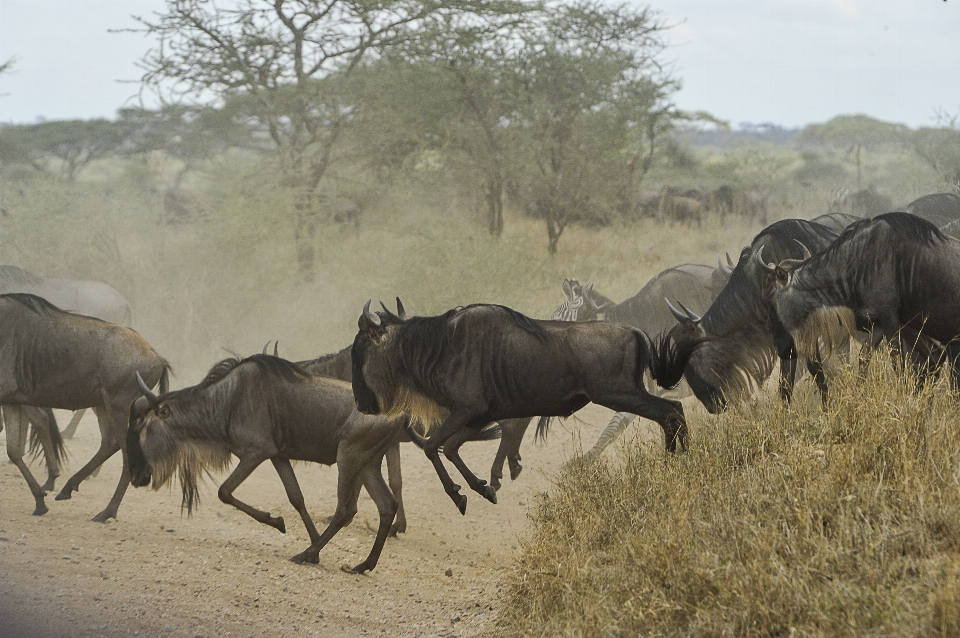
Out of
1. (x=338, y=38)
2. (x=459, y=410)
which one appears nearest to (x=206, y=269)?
(x=338, y=38)

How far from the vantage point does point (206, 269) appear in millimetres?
14609

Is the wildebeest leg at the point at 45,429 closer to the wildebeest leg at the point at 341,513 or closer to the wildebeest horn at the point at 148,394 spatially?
the wildebeest horn at the point at 148,394

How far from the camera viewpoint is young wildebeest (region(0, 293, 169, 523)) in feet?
22.1

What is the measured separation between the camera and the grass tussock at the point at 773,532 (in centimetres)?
340

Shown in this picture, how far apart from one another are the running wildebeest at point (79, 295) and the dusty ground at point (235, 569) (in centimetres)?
314

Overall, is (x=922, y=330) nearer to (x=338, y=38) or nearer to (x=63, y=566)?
(x=63, y=566)

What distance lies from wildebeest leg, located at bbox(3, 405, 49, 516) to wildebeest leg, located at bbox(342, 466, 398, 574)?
213 centimetres

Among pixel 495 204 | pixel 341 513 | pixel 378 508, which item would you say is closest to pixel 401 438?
pixel 378 508

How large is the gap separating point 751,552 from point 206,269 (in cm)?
1202

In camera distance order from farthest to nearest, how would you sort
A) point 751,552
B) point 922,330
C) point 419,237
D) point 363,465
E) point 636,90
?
point 636,90
point 419,237
point 363,465
point 922,330
point 751,552

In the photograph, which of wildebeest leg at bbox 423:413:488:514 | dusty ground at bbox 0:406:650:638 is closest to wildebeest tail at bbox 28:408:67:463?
dusty ground at bbox 0:406:650:638

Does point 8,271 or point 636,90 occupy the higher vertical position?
point 636,90

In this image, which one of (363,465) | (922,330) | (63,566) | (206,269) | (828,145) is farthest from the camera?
(828,145)

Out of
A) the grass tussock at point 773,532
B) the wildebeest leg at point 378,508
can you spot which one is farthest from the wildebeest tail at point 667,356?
the wildebeest leg at point 378,508
